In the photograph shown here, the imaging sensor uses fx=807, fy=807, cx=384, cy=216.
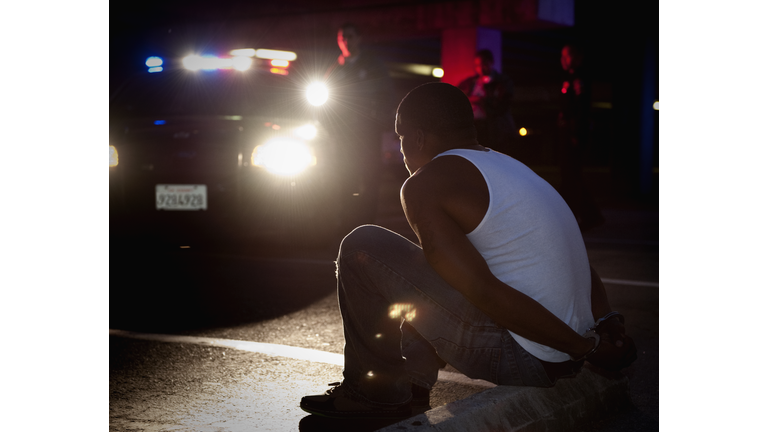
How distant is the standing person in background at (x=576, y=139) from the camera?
28.9ft

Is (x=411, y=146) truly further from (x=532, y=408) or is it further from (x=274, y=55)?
(x=274, y=55)

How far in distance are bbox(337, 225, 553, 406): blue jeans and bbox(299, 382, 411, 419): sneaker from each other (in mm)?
28

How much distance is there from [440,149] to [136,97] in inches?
213

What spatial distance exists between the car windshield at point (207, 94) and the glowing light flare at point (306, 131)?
10.3 inches

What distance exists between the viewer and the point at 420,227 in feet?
8.34

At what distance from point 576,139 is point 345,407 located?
21.6 ft

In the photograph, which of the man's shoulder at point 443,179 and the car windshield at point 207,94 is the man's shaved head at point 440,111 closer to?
the man's shoulder at point 443,179

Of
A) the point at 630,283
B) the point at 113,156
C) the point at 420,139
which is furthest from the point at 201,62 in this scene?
the point at 420,139

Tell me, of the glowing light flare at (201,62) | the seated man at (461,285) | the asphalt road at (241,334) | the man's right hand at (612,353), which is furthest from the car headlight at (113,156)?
the man's right hand at (612,353)

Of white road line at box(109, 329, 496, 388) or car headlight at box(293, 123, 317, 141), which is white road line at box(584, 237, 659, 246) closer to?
car headlight at box(293, 123, 317, 141)

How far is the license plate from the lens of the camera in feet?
21.1
